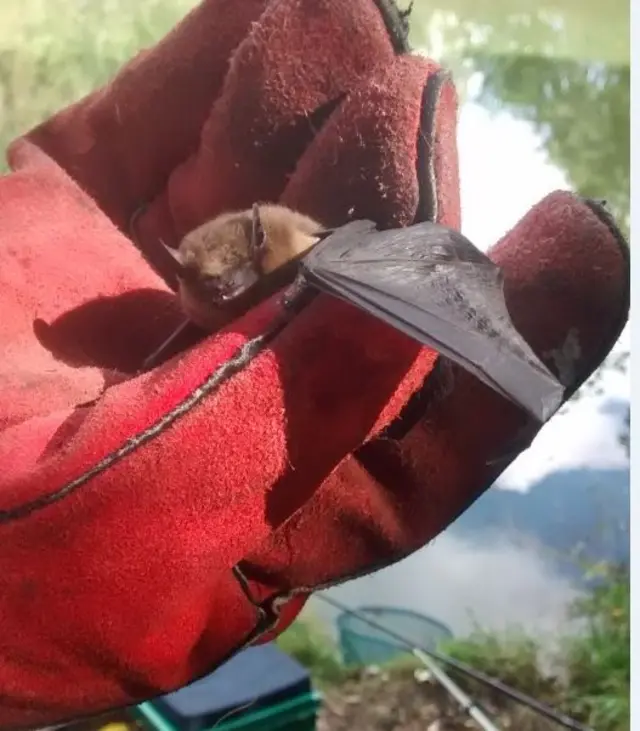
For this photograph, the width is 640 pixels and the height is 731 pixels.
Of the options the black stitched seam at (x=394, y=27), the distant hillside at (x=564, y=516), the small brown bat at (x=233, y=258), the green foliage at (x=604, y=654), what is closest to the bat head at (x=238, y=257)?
the small brown bat at (x=233, y=258)

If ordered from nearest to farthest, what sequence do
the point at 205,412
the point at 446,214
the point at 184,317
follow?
1. the point at 205,412
2. the point at 446,214
3. the point at 184,317

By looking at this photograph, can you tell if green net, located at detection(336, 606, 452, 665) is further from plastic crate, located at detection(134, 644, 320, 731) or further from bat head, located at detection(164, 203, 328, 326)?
bat head, located at detection(164, 203, 328, 326)

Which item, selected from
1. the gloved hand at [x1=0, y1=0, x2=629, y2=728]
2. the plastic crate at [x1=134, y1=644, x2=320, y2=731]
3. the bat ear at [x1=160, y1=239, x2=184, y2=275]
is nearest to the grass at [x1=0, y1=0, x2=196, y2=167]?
the gloved hand at [x1=0, y1=0, x2=629, y2=728]

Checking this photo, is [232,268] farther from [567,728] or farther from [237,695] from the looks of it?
[567,728]

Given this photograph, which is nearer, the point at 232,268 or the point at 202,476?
the point at 202,476

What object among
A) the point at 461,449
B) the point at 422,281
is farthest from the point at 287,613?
the point at 422,281

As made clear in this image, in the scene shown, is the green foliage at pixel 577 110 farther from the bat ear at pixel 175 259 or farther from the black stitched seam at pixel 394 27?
the bat ear at pixel 175 259
